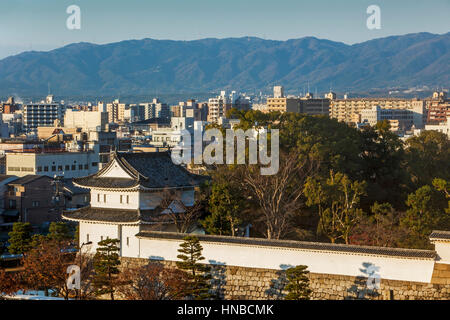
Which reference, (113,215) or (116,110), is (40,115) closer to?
(116,110)

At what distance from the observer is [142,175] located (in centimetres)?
2183

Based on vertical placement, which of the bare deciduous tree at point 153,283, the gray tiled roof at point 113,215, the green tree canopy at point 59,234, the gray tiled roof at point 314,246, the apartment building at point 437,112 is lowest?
the bare deciduous tree at point 153,283

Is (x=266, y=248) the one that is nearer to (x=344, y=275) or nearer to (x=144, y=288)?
(x=344, y=275)

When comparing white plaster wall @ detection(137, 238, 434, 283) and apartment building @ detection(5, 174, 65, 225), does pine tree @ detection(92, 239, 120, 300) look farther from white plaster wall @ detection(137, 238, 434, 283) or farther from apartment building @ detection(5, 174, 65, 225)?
apartment building @ detection(5, 174, 65, 225)

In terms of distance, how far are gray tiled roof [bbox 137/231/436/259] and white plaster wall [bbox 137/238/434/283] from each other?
107mm

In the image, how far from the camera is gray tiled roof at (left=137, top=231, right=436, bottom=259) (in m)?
17.5

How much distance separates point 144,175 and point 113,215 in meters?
1.51

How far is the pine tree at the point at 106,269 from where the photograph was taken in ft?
62.3

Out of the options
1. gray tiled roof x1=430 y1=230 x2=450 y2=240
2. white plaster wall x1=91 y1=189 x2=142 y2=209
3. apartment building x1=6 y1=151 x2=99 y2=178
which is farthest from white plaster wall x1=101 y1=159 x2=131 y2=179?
apartment building x1=6 y1=151 x2=99 y2=178

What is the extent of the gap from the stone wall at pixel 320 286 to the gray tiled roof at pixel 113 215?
1.22m

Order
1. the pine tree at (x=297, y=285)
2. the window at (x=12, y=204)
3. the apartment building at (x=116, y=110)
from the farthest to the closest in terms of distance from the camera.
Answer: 1. the apartment building at (x=116, y=110)
2. the window at (x=12, y=204)
3. the pine tree at (x=297, y=285)

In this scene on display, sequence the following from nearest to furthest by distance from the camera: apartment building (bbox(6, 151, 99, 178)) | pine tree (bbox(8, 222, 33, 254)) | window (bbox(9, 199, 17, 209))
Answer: pine tree (bbox(8, 222, 33, 254))
window (bbox(9, 199, 17, 209))
apartment building (bbox(6, 151, 99, 178))

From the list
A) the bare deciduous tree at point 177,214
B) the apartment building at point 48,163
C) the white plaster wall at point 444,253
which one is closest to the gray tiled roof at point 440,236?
the white plaster wall at point 444,253

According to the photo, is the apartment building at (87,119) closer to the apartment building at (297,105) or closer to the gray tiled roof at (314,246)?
the apartment building at (297,105)
